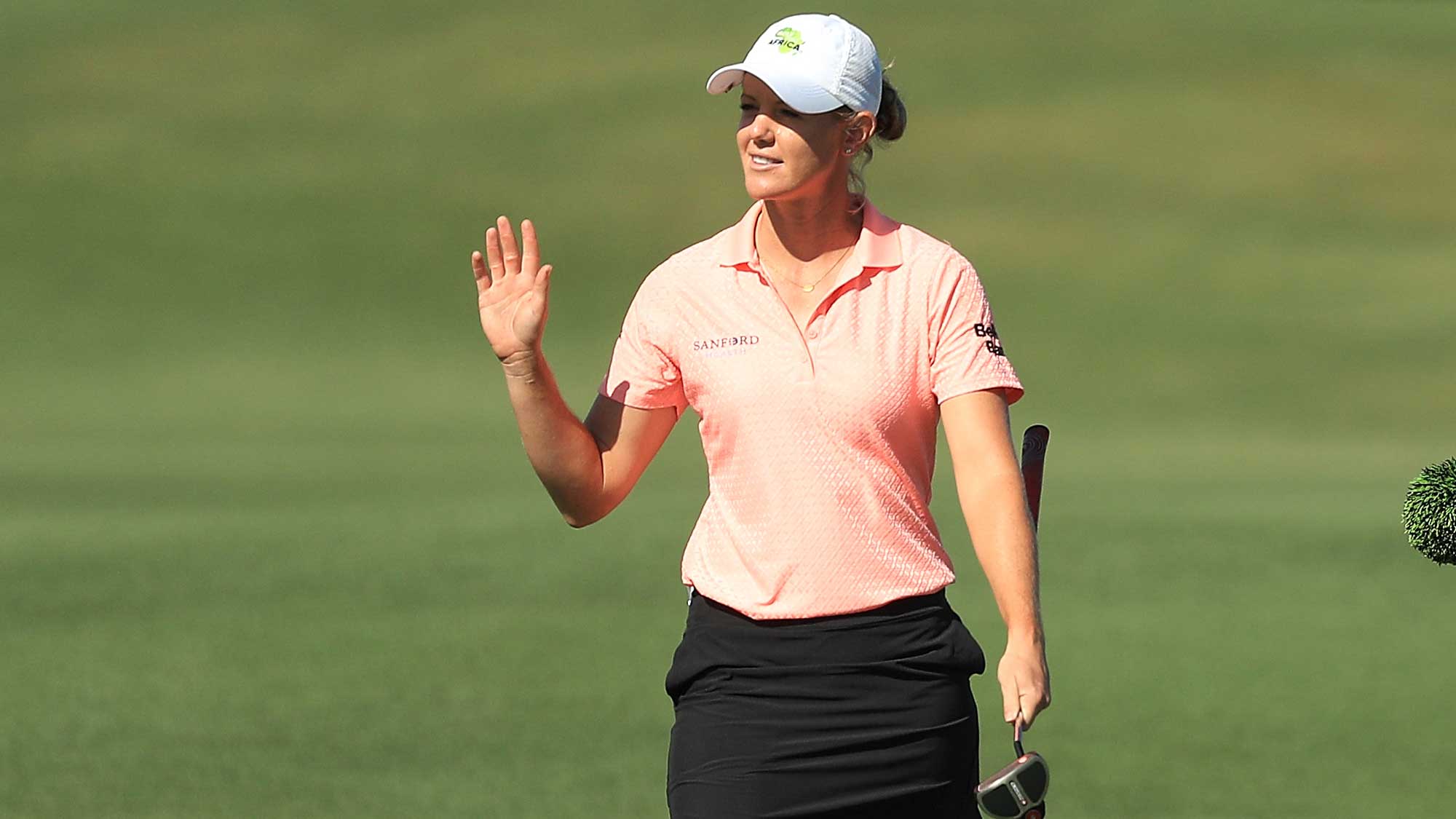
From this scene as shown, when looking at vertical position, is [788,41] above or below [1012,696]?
above

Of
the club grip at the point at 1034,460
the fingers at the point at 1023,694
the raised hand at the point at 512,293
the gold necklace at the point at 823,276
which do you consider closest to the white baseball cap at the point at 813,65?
the gold necklace at the point at 823,276

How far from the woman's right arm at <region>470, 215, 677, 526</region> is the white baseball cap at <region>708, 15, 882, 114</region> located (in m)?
0.51

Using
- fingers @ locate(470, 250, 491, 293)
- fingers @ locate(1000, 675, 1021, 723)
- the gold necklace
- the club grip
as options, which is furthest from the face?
fingers @ locate(1000, 675, 1021, 723)

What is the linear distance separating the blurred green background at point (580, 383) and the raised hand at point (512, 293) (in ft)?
12.1

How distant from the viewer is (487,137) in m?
30.0

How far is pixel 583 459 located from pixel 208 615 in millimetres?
7655

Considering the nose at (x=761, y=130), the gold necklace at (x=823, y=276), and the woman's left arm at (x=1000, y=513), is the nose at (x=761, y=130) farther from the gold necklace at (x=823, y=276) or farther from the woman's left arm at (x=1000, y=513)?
the woman's left arm at (x=1000, y=513)

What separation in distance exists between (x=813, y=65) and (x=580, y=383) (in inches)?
740

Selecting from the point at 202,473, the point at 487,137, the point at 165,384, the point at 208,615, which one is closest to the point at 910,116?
the point at 487,137

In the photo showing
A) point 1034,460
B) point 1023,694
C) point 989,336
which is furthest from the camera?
point 1034,460

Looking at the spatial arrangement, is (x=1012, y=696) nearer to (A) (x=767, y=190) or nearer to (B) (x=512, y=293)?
(A) (x=767, y=190)

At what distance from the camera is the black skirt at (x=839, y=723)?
397 cm

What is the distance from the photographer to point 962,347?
3.97 metres

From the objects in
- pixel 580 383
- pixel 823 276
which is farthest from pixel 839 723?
pixel 580 383
